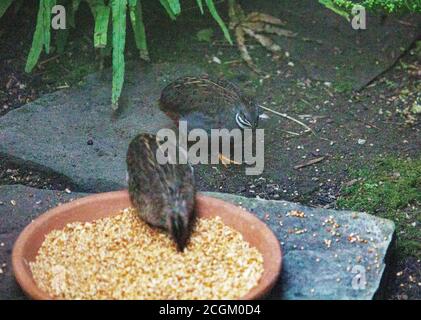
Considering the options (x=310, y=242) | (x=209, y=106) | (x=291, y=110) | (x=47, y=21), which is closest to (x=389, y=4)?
(x=291, y=110)

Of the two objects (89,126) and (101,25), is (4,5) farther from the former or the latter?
(89,126)

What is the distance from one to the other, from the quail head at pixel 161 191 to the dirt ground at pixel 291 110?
1.12m

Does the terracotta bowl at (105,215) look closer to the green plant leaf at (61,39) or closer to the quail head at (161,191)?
the quail head at (161,191)

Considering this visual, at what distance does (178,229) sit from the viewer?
15.3 ft

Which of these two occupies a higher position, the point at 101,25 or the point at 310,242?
the point at 101,25

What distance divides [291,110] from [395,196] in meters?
1.53

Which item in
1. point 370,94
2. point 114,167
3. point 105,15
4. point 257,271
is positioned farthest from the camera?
point 370,94

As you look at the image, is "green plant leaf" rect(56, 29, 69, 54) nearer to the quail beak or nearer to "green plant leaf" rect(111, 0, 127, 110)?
"green plant leaf" rect(111, 0, 127, 110)

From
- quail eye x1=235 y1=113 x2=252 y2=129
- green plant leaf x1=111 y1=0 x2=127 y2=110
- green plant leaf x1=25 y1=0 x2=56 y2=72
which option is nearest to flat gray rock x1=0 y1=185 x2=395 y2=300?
quail eye x1=235 y1=113 x2=252 y2=129

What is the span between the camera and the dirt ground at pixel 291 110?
20.5 feet

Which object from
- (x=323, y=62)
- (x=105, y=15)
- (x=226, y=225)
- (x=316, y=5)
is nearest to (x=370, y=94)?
(x=323, y=62)

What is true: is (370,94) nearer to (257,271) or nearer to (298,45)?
(298,45)

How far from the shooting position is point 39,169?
6.19 metres

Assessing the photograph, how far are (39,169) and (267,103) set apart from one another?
2109mm
